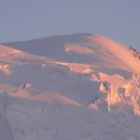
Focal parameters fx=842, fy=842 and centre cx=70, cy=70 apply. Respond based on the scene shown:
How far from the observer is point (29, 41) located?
39.7 metres

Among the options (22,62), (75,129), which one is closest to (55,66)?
(22,62)

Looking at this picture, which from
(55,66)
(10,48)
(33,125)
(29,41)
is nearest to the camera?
(33,125)

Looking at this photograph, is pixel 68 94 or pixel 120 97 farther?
pixel 120 97

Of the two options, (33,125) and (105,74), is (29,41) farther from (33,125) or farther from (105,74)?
(33,125)

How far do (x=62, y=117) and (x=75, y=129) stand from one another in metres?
0.71

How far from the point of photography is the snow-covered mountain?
1230 inches

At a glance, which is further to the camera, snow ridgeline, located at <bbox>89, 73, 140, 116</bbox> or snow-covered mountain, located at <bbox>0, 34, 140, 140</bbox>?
snow ridgeline, located at <bbox>89, 73, 140, 116</bbox>

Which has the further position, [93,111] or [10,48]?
[10,48]

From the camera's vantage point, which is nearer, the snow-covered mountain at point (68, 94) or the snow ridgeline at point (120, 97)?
the snow-covered mountain at point (68, 94)

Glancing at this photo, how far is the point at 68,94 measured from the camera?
32969mm

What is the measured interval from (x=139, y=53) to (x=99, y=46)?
10.3 ft

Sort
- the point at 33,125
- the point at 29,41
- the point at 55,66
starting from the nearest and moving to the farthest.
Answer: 1. the point at 33,125
2. the point at 55,66
3. the point at 29,41

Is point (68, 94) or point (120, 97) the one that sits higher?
point (68, 94)

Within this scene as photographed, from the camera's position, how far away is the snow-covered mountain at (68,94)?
3123 cm
